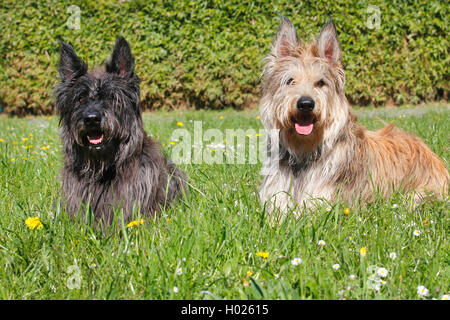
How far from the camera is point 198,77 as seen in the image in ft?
31.5

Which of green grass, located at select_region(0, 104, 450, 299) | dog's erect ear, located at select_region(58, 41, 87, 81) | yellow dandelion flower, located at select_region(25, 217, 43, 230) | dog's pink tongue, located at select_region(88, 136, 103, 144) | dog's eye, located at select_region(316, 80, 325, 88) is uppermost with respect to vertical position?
dog's erect ear, located at select_region(58, 41, 87, 81)

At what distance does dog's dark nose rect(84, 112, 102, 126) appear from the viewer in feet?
9.54

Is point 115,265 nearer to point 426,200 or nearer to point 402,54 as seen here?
point 426,200

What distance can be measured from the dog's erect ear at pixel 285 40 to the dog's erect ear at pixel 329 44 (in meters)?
0.20

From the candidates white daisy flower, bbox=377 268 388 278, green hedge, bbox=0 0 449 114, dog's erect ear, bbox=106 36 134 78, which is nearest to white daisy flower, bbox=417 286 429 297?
white daisy flower, bbox=377 268 388 278

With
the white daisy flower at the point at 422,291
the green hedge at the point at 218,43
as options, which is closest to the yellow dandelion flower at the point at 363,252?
the white daisy flower at the point at 422,291

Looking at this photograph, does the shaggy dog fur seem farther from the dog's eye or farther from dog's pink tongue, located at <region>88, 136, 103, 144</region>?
dog's pink tongue, located at <region>88, 136, 103, 144</region>

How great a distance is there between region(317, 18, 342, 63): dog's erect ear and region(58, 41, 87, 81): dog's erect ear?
1812mm

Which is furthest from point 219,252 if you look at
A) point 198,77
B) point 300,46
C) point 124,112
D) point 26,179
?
point 198,77

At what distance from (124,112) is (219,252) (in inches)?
52.5

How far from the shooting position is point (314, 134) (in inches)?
125

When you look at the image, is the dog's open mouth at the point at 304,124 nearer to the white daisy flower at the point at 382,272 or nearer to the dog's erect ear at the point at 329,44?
the dog's erect ear at the point at 329,44

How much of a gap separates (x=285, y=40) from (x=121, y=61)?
1.30m

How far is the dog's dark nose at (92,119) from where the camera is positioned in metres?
2.91
